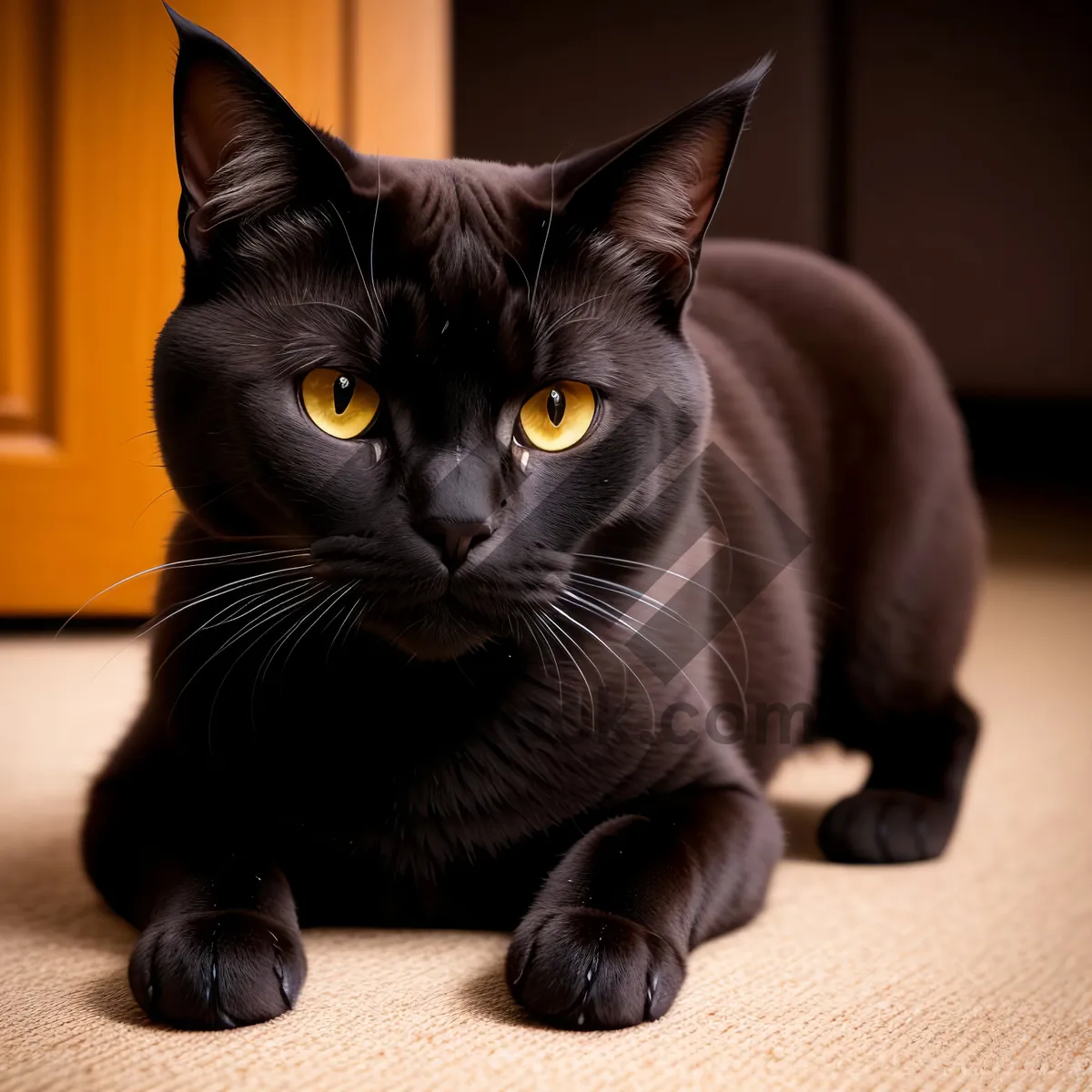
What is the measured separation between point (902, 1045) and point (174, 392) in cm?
59

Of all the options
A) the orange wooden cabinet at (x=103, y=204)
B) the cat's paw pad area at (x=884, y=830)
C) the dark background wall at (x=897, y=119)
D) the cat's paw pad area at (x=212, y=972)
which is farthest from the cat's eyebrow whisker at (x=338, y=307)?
the dark background wall at (x=897, y=119)

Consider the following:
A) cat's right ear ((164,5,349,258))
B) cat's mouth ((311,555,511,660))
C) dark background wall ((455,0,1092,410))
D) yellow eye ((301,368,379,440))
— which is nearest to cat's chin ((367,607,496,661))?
cat's mouth ((311,555,511,660))

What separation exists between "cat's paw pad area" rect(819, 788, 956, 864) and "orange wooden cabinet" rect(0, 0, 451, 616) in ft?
3.73

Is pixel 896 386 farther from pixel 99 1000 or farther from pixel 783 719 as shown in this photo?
pixel 99 1000

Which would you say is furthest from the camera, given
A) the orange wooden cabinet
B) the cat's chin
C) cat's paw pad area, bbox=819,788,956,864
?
the orange wooden cabinet

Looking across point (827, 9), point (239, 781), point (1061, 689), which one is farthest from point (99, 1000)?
point (827, 9)

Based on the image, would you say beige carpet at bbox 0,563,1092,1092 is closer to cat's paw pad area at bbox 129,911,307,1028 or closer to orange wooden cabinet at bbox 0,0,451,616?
cat's paw pad area at bbox 129,911,307,1028

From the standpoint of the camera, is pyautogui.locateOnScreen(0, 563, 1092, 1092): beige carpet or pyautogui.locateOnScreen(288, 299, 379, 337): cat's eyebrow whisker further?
pyautogui.locateOnScreen(288, 299, 379, 337): cat's eyebrow whisker

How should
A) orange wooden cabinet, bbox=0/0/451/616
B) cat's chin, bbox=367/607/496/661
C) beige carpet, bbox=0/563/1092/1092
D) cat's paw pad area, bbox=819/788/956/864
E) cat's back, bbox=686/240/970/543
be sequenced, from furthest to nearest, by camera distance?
1. orange wooden cabinet, bbox=0/0/451/616
2. cat's back, bbox=686/240/970/543
3. cat's paw pad area, bbox=819/788/956/864
4. cat's chin, bbox=367/607/496/661
5. beige carpet, bbox=0/563/1092/1092

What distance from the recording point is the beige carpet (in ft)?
2.03

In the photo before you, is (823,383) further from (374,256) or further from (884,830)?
(374,256)

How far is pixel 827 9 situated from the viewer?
9.19ft

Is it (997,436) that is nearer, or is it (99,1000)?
(99,1000)

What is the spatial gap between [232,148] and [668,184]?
29 centimetres
